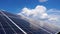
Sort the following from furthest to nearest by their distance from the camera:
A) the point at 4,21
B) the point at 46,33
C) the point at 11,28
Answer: the point at 46,33 < the point at 4,21 < the point at 11,28

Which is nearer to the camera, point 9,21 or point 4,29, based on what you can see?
point 4,29

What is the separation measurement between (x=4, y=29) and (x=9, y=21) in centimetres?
618

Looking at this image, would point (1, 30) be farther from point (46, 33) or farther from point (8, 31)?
point (46, 33)

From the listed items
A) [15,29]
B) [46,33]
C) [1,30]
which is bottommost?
[1,30]

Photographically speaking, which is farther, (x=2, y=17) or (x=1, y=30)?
(x=2, y=17)

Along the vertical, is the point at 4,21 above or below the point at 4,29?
above

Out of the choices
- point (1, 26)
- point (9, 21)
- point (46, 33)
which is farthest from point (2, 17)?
point (46, 33)

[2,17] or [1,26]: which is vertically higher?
[2,17]

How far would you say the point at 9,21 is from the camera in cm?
5119

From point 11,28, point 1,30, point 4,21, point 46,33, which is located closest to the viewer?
point 1,30

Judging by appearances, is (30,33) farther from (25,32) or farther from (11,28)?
(11,28)

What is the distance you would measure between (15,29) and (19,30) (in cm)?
100

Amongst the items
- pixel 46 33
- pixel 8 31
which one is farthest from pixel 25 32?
pixel 46 33

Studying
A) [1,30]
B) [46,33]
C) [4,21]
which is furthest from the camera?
[46,33]
